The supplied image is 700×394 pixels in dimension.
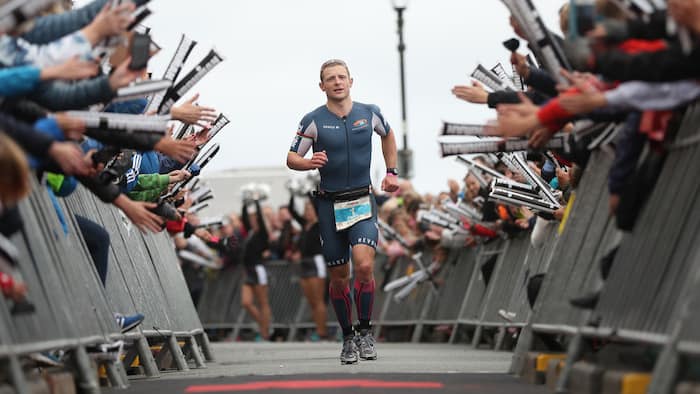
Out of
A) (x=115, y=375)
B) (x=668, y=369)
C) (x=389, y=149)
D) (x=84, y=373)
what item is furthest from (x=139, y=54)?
(x=389, y=149)

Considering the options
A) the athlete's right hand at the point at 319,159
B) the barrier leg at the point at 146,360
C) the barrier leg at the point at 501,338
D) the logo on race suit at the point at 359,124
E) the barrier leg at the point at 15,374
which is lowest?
the barrier leg at the point at 501,338

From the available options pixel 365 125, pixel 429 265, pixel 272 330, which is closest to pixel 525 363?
pixel 365 125

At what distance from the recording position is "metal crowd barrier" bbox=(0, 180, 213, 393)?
26.7ft

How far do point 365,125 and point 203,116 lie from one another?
4.40 metres

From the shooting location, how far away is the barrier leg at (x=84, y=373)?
904 cm

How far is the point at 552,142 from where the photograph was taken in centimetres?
1107

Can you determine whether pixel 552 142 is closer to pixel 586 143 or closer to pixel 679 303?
pixel 586 143

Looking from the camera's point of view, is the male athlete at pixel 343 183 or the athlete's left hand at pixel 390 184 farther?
the athlete's left hand at pixel 390 184

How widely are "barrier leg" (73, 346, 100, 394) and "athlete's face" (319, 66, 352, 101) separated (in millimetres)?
6389

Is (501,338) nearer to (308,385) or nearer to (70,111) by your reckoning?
(308,385)

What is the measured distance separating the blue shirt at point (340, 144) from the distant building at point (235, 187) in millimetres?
33742

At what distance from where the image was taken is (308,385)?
9.74 metres

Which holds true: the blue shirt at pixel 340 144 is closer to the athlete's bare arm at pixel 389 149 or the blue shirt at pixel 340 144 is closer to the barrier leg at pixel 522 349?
the athlete's bare arm at pixel 389 149

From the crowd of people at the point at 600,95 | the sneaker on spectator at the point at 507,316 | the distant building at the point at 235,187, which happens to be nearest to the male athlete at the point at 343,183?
the sneaker on spectator at the point at 507,316
